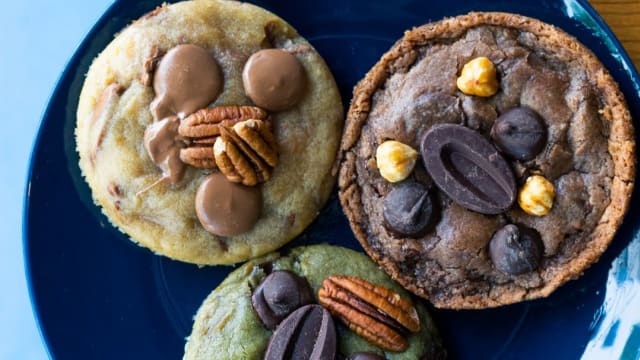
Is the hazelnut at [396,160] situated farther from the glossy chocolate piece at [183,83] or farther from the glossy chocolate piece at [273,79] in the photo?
the glossy chocolate piece at [183,83]

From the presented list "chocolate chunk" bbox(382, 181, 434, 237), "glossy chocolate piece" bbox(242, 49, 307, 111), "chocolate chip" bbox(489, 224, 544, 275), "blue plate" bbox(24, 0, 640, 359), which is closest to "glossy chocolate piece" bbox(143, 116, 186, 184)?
"glossy chocolate piece" bbox(242, 49, 307, 111)

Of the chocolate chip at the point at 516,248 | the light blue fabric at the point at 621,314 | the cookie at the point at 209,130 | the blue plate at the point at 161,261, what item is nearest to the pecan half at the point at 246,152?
the cookie at the point at 209,130

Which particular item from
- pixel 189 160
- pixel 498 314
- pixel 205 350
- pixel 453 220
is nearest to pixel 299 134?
pixel 189 160

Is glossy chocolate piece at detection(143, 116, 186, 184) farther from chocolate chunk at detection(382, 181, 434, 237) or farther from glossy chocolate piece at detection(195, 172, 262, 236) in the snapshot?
chocolate chunk at detection(382, 181, 434, 237)

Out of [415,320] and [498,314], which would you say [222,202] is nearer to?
[415,320]

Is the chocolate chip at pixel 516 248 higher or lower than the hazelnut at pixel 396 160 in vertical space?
lower
